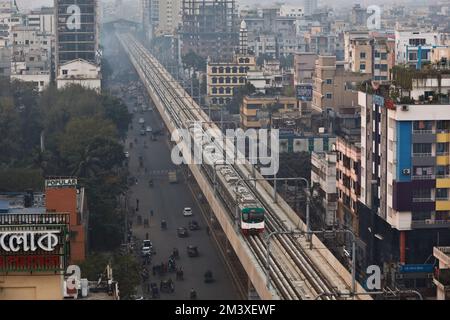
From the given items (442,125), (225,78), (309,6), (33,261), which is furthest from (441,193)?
(309,6)

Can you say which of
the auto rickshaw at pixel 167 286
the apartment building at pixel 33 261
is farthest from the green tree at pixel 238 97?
the apartment building at pixel 33 261

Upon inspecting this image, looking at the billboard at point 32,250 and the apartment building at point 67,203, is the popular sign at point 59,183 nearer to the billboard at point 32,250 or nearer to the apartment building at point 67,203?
the apartment building at point 67,203

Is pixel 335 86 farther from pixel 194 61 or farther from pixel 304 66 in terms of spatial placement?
pixel 194 61

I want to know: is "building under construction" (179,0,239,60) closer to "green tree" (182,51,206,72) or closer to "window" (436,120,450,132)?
"green tree" (182,51,206,72)

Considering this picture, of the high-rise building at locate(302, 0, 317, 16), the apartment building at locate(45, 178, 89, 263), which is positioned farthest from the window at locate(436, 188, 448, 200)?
the high-rise building at locate(302, 0, 317, 16)

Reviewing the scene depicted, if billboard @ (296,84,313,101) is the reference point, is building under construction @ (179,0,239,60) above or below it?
above
